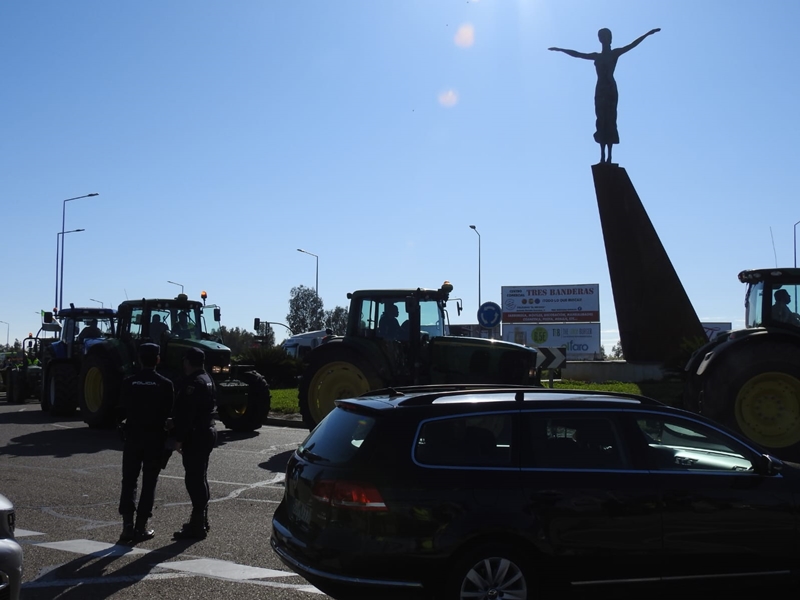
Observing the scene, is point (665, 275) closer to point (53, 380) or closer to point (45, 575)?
point (53, 380)

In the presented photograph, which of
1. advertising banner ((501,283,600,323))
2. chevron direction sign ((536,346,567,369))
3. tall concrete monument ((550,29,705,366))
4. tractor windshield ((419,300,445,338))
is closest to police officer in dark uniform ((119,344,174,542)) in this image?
tractor windshield ((419,300,445,338))

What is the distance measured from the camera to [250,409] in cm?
1755

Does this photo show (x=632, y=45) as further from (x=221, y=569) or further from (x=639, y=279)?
(x=221, y=569)

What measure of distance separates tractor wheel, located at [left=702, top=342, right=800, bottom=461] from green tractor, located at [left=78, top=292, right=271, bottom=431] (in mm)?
9269

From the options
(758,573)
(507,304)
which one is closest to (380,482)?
(758,573)

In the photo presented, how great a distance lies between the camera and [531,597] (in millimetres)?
5219

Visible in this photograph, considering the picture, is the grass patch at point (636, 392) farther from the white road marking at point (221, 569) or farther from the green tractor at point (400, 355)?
the white road marking at point (221, 569)

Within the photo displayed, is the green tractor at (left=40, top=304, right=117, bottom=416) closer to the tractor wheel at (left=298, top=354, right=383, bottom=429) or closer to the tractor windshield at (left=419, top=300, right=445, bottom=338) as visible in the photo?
the tractor wheel at (left=298, top=354, right=383, bottom=429)

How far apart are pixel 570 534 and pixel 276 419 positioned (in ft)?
49.0

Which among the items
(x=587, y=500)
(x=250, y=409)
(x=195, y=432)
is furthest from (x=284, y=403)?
(x=587, y=500)

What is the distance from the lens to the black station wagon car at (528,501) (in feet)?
16.9

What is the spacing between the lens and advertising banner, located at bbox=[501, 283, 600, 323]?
160 ft

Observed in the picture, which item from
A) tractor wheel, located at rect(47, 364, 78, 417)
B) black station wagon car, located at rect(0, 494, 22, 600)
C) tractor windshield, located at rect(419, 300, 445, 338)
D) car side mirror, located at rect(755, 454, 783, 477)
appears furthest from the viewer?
tractor wheel, located at rect(47, 364, 78, 417)

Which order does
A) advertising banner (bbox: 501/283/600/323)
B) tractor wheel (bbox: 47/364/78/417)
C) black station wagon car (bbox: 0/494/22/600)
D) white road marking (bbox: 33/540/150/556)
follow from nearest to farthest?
black station wagon car (bbox: 0/494/22/600)
white road marking (bbox: 33/540/150/556)
tractor wheel (bbox: 47/364/78/417)
advertising banner (bbox: 501/283/600/323)
